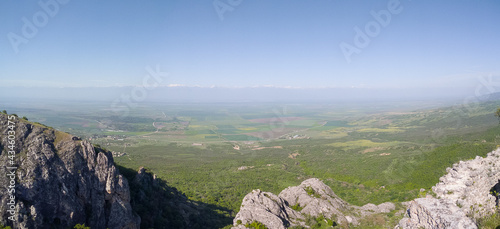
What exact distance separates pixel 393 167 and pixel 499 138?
22390mm

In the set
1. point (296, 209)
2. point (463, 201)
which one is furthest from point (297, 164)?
point (463, 201)

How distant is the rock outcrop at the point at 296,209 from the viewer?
2331 cm

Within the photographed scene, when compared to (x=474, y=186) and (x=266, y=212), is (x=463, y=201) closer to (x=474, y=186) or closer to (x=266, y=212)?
(x=474, y=186)

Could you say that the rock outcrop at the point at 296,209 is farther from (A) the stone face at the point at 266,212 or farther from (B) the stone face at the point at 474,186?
(B) the stone face at the point at 474,186

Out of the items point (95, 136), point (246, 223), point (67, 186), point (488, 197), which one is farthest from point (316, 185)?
point (95, 136)

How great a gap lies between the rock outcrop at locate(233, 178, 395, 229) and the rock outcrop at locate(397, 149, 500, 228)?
1071 cm

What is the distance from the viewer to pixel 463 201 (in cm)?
1525

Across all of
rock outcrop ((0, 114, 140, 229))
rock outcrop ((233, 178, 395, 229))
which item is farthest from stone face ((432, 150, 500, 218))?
rock outcrop ((0, 114, 140, 229))

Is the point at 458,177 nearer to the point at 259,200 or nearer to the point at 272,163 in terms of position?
the point at 259,200

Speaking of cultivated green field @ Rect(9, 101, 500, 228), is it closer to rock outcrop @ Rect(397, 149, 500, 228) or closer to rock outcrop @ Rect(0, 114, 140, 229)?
rock outcrop @ Rect(397, 149, 500, 228)

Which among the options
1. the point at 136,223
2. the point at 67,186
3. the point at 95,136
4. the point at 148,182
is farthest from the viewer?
the point at 95,136

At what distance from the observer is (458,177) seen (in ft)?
57.0

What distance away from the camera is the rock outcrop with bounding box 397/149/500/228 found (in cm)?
1380

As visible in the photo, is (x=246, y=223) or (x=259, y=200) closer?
(x=246, y=223)
